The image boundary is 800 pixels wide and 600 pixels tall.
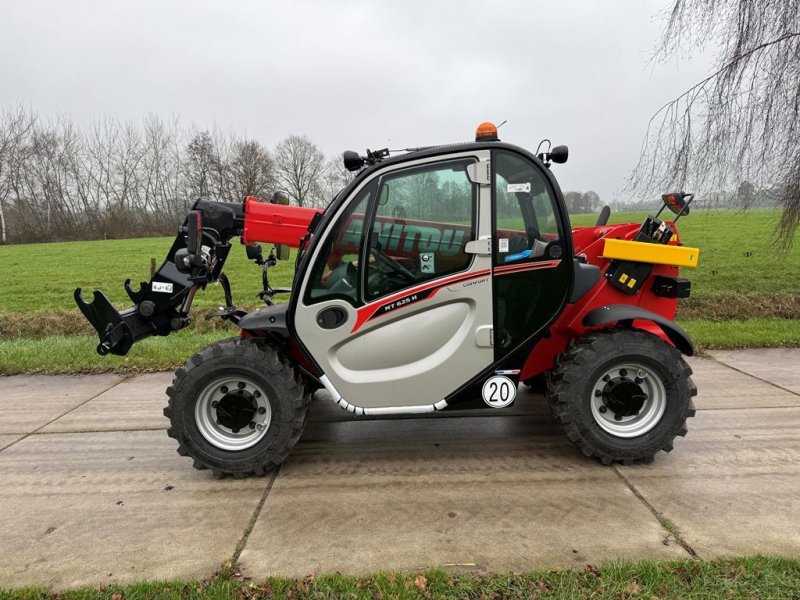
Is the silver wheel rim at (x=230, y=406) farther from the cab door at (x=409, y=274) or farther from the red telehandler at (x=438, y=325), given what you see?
the cab door at (x=409, y=274)

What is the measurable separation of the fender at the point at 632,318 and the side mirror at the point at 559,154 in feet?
3.59

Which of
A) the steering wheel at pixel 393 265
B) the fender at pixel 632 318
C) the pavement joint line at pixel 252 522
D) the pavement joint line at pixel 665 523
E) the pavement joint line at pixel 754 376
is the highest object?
the steering wheel at pixel 393 265

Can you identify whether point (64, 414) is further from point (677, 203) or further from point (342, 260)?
point (677, 203)

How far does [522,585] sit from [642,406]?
1.73 meters

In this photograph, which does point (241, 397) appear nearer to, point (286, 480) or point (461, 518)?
point (286, 480)

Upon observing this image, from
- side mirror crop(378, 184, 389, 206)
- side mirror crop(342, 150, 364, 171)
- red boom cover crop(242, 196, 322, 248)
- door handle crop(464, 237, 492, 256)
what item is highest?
side mirror crop(342, 150, 364, 171)

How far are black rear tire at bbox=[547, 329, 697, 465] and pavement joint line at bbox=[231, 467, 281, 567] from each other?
201cm

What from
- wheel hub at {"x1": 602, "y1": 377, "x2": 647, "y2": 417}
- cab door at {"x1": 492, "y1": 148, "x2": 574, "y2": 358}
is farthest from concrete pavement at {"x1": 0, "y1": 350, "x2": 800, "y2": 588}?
cab door at {"x1": 492, "y1": 148, "x2": 574, "y2": 358}

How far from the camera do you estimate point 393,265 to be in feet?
10.8

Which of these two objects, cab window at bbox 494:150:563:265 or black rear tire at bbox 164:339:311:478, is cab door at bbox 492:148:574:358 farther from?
black rear tire at bbox 164:339:311:478

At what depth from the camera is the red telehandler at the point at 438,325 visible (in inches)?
129

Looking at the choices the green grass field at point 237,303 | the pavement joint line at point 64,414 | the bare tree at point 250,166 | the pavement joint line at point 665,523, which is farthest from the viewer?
the bare tree at point 250,166

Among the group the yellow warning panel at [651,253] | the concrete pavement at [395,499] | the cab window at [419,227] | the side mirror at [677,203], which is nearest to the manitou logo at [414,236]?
the cab window at [419,227]

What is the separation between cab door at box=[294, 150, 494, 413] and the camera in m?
3.27
